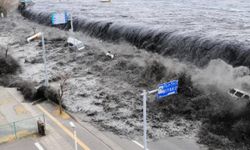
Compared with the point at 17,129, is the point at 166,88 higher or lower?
higher

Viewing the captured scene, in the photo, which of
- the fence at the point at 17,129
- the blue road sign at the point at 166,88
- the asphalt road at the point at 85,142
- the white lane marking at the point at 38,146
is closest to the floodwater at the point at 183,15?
the asphalt road at the point at 85,142

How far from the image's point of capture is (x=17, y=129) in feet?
68.1

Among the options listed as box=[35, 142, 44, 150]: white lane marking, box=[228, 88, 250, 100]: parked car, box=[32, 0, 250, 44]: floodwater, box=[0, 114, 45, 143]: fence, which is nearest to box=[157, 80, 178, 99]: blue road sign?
box=[35, 142, 44, 150]: white lane marking

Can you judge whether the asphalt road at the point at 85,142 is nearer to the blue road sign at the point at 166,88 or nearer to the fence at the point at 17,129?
the fence at the point at 17,129

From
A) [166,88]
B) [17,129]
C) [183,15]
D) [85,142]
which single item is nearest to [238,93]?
[85,142]

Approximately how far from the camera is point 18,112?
2484 centimetres

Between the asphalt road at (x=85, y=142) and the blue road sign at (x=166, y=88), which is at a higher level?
the blue road sign at (x=166, y=88)

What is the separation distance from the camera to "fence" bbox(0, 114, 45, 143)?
20.4 m

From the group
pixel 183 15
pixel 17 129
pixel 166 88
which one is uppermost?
pixel 166 88

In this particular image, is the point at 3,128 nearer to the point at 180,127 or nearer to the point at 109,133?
the point at 109,133

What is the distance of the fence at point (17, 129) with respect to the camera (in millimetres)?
20406

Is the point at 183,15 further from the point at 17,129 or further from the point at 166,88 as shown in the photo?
the point at 166,88

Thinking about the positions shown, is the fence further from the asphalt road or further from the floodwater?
the floodwater

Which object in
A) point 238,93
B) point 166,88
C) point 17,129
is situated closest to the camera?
point 166,88
